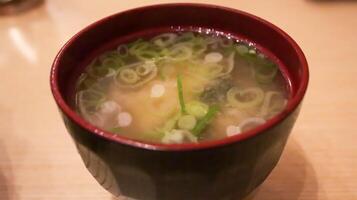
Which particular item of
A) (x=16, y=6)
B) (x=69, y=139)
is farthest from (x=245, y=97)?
(x=16, y=6)

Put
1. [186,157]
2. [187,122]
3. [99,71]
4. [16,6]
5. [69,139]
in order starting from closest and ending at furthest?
[186,157]
[187,122]
[99,71]
[69,139]
[16,6]

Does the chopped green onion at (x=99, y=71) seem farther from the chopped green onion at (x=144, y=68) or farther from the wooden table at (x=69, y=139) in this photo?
the wooden table at (x=69, y=139)

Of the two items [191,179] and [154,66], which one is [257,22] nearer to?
[154,66]

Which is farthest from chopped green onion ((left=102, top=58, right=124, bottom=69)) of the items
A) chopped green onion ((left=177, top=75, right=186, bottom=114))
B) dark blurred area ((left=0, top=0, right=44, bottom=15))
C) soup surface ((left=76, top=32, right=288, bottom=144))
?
dark blurred area ((left=0, top=0, right=44, bottom=15))

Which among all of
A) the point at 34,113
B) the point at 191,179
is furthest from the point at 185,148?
the point at 34,113

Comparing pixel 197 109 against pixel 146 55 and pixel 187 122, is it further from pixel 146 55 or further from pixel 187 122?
pixel 146 55

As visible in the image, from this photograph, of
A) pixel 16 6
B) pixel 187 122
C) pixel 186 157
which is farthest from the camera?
pixel 16 6
